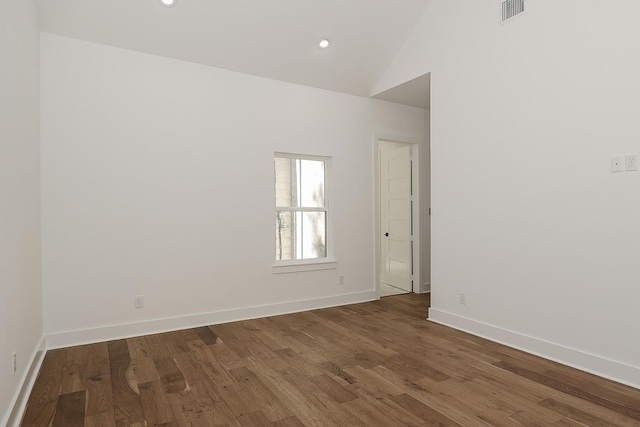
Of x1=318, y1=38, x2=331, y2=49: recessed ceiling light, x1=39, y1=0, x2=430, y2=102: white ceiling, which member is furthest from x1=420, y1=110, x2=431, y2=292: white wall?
x1=318, y1=38, x2=331, y2=49: recessed ceiling light

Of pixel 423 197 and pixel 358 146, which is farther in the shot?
pixel 423 197

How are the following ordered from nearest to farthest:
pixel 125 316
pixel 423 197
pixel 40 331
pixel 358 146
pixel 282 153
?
pixel 40 331 → pixel 125 316 → pixel 282 153 → pixel 358 146 → pixel 423 197

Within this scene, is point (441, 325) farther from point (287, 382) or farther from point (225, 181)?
point (225, 181)

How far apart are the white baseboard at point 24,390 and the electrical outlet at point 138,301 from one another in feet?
2.48

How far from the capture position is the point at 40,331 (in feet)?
10.4

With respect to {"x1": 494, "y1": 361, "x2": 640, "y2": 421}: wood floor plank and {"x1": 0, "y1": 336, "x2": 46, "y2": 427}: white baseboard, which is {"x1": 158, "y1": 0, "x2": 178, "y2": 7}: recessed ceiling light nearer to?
{"x1": 0, "y1": 336, "x2": 46, "y2": 427}: white baseboard

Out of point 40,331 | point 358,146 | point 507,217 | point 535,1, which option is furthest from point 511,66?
point 40,331

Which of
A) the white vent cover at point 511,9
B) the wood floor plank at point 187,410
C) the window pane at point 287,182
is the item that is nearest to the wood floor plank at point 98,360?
the wood floor plank at point 187,410

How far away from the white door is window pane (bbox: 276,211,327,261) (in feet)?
4.71

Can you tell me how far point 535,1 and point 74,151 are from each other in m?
4.15

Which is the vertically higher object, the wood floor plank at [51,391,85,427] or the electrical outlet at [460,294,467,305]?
the electrical outlet at [460,294,467,305]

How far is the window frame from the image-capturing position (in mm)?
4523

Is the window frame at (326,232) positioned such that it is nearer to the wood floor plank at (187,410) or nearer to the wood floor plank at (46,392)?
the wood floor plank at (187,410)

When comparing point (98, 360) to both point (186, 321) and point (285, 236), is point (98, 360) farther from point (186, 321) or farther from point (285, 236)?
point (285, 236)
